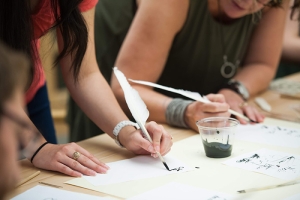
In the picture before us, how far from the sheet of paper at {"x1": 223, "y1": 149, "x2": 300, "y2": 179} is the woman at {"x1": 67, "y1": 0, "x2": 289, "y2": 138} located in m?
0.26

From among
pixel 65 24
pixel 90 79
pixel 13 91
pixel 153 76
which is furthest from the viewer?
pixel 153 76

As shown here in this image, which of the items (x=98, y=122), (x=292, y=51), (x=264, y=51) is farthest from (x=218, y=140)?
(x=292, y=51)

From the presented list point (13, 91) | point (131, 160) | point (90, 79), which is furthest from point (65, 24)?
point (13, 91)

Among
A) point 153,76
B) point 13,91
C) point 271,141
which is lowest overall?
point 271,141

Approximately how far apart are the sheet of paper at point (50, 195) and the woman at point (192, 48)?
60 cm

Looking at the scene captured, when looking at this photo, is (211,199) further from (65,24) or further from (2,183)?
(65,24)

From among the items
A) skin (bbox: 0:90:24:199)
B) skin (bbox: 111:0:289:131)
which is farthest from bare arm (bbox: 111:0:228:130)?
skin (bbox: 0:90:24:199)

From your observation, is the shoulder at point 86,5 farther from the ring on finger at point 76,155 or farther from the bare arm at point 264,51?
the bare arm at point 264,51

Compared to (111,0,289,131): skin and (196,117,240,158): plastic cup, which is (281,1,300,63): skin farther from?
(196,117,240,158): plastic cup

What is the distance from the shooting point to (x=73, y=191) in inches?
42.1

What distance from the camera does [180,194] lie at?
1036 millimetres

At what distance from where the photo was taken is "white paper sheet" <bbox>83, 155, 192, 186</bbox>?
114cm

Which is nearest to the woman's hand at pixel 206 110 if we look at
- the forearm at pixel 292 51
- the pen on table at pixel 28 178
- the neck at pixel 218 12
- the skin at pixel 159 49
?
the skin at pixel 159 49

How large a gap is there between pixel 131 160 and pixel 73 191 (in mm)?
254
